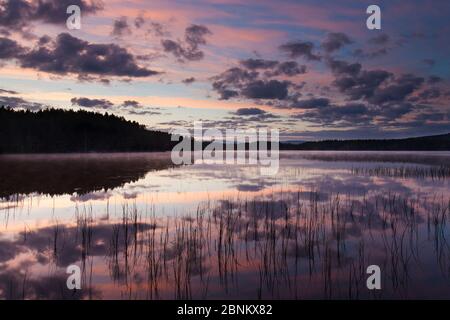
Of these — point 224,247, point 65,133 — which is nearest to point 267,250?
point 224,247

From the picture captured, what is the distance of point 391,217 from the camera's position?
16.2 m

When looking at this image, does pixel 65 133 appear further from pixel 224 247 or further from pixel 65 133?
pixel 224 247

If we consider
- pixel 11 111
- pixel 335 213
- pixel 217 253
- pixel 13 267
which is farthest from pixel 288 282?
pixel 11 111

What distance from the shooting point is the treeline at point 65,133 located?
129125 millimetres

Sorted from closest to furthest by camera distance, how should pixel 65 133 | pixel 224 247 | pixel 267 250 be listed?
pixel 267 250
pixel 224 247
pixel 65 133

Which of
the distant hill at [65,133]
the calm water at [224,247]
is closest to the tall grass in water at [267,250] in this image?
the calm water at [224,247]

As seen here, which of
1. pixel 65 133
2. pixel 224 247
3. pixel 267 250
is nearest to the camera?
pixel 267 250

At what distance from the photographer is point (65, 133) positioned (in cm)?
14638

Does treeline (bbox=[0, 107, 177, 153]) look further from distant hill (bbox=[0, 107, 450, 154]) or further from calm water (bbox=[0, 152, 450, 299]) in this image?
calm water (bbox=[0, 152, 450, 299])

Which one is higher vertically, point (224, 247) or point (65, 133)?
point (65, 133)

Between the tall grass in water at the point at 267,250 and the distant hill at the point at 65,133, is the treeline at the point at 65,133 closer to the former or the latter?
the distant hill at the point at 65,133

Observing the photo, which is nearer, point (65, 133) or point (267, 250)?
point (267, 250)
